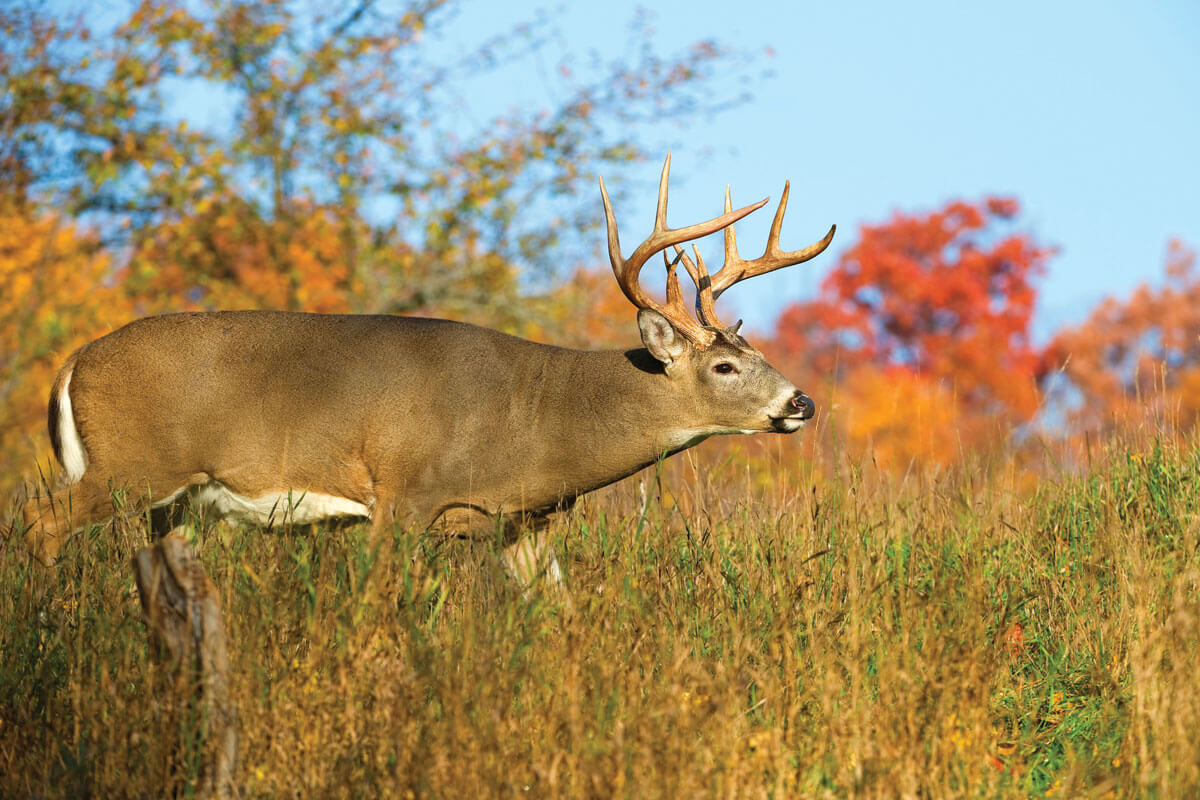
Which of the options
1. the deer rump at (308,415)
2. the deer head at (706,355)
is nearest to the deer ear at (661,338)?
the deer head at (706,355)

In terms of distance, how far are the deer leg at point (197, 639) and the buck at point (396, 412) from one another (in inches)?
107

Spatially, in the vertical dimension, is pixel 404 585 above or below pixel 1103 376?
above

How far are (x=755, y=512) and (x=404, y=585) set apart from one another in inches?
94.3

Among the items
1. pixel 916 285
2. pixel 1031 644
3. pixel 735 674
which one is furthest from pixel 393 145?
pixel 916 285

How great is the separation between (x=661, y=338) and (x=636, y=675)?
296cm

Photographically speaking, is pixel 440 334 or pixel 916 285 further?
pixel 916 285

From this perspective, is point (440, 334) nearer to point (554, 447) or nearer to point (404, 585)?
point (554, 447)

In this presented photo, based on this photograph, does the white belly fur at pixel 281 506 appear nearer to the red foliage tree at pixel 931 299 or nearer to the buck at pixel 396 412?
the buck at pixel 396 412

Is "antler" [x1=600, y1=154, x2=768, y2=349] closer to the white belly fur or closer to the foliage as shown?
the white belly fur

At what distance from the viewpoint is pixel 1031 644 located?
201 inches

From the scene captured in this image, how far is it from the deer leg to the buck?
8.94 ft

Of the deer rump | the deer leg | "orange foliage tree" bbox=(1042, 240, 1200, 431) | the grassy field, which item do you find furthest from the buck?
"orange foliage tree" bbox=(1042, 240, 1200, 431)

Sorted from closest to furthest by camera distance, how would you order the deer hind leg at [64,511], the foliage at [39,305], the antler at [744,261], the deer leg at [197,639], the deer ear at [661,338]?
the deer leg at [197,639], the deer hind leg at [64,511], the deer ear at [661,338], the antler at [744,261], the foliage at [39,305]

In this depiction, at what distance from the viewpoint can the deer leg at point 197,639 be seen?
3244mm
